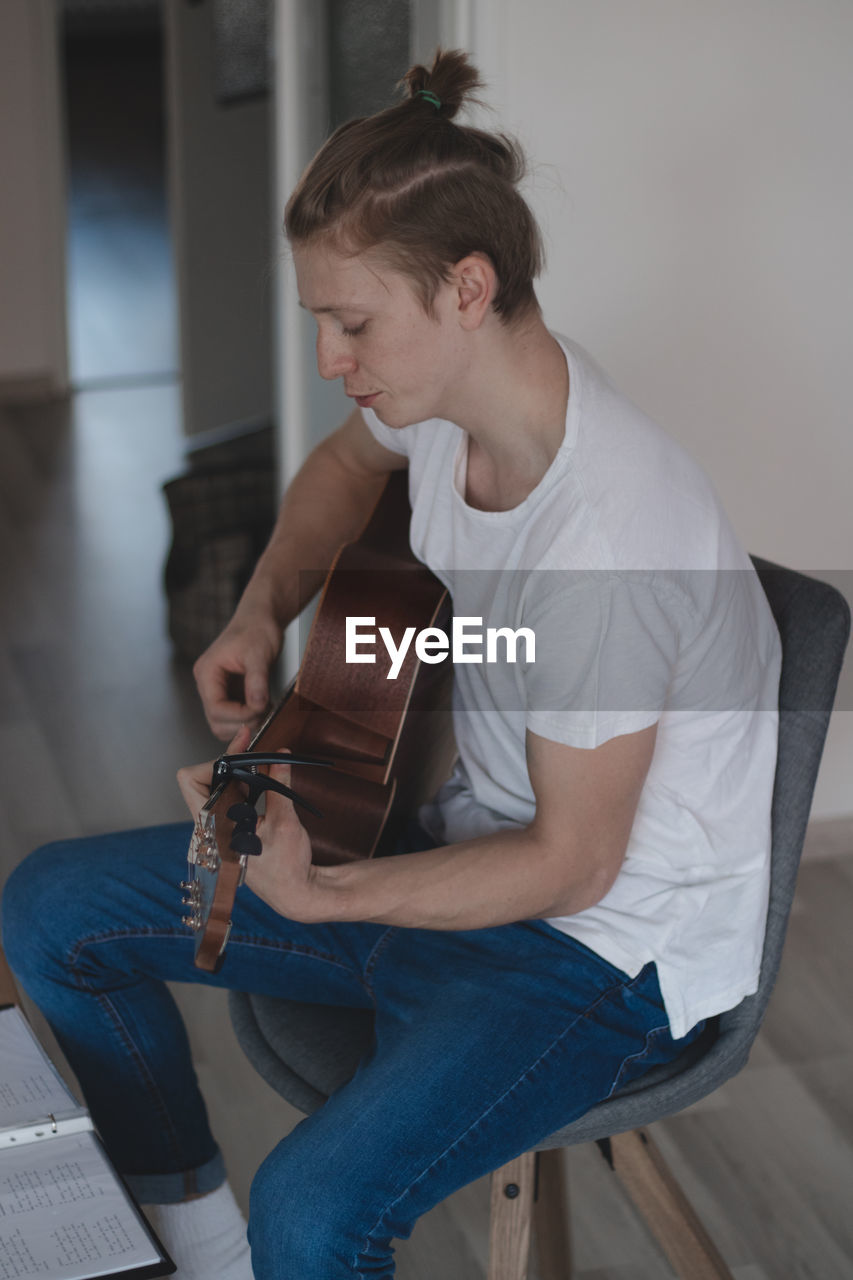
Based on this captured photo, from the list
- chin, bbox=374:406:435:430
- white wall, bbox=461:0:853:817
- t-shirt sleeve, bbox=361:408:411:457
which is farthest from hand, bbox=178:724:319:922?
white wall, bbox=461:0:853:817

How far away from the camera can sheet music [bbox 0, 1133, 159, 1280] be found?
978mm

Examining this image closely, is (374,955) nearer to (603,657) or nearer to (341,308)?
(603,657)

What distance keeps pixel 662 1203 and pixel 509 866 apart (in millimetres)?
390

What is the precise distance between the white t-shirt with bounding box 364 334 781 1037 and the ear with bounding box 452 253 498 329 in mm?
108

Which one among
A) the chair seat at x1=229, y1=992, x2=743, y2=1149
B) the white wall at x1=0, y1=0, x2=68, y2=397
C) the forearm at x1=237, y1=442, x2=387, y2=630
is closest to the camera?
the chair seat at x1=229, y1=992, x2=743, y2=1149

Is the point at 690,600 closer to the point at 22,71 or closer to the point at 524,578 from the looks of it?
the point at 524,578

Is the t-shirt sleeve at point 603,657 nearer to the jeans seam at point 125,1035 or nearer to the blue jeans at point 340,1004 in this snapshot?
the blue jeans at point 340,1004

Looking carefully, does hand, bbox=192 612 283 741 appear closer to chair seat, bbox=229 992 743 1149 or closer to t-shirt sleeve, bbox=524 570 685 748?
chair seat, bbox=229 992 743 1149

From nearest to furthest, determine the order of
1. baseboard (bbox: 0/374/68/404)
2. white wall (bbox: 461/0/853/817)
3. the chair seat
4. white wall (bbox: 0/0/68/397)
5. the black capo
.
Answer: the black capo → the chair seat → white wall (bbox: 461/0/853/817) → white wall (bbox: 0/0/68/397) → baseboard (bbox: 0/374/68/404)

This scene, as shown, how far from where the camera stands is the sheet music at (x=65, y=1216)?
978mm

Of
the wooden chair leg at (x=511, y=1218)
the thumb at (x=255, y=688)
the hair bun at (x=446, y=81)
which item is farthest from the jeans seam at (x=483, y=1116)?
the hair bun at (x=446, y=81)

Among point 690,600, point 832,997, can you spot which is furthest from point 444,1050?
point 832,997

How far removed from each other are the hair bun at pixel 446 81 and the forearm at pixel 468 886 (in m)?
0.60

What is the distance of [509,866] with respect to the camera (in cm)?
118
